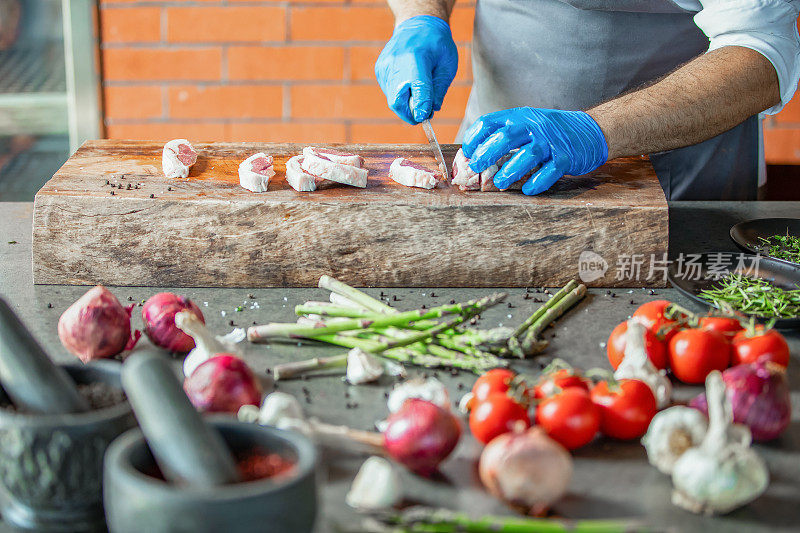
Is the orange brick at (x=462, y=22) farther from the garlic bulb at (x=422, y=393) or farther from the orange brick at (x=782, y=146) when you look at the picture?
the garlic bulb at (x=422, y=393)

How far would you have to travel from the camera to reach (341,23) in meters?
3.54

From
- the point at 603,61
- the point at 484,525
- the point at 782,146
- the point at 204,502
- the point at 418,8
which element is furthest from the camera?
the point at 782,146

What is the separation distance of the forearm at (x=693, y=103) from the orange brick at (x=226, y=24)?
180cm

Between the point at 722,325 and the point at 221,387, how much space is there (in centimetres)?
86

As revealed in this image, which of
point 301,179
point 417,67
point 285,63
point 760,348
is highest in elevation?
point 417,67

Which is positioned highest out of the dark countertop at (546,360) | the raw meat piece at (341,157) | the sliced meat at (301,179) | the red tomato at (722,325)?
the raw meat piece at (341,157)

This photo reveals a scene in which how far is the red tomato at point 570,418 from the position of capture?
1163mm

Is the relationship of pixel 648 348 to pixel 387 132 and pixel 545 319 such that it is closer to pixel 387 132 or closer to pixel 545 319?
pixel 545 319

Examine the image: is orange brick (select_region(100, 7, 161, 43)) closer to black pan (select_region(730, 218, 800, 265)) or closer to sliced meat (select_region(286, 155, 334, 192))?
sliced meat (select_region(286, 155, 334, 192))

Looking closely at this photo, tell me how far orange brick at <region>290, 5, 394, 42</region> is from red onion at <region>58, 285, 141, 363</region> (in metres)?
2.38

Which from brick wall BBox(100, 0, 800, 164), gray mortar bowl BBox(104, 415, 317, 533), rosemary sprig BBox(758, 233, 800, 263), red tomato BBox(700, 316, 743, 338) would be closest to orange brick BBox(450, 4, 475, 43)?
brick wall BBox(100, 0, 800, 164)

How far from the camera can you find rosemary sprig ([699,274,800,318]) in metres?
1.64

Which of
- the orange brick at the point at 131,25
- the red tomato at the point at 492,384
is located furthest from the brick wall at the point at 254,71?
the red tomato at the point at 492,384

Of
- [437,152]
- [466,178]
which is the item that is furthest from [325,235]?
[437,152]
